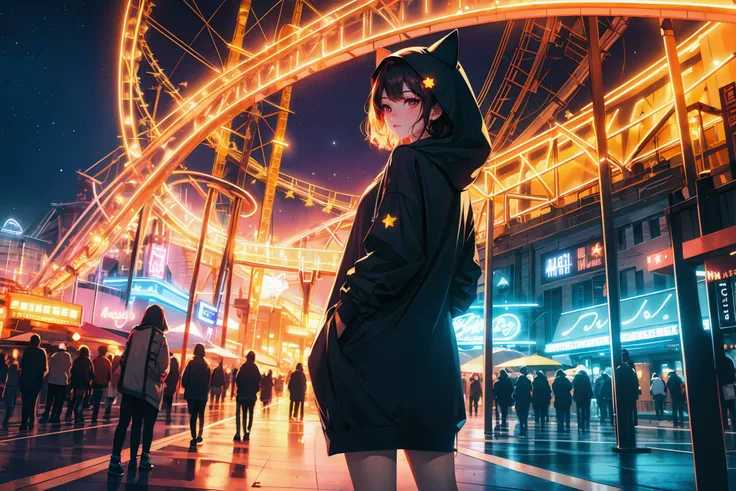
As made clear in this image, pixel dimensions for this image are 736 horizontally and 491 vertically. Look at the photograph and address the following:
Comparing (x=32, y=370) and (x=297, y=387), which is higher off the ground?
(x=32, y=370)

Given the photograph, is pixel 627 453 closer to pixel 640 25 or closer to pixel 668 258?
pixel 668 258

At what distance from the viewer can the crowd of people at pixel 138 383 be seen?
693 centimetres

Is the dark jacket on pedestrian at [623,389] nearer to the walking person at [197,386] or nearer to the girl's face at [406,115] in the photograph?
the walking person at [197,386]

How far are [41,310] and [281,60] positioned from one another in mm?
17613

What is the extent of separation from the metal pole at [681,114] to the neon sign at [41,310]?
24.4 meters

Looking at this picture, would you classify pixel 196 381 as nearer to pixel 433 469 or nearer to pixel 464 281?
pixel 464 281

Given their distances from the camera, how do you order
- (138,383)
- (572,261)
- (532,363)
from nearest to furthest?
(138,383) < (532,363) < (572,261)

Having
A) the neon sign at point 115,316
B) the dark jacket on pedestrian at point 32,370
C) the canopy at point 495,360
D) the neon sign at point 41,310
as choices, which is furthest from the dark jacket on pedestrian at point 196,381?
the neon sign at point 115,316

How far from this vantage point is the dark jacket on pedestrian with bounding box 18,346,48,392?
11.9 m

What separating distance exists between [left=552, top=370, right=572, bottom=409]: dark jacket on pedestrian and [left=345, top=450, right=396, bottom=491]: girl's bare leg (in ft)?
56.2

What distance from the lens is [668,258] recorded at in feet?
28.6

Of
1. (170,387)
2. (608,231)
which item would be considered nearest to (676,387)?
(608,231)

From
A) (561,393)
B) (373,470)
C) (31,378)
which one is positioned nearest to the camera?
(373,470)

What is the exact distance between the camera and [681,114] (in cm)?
929
